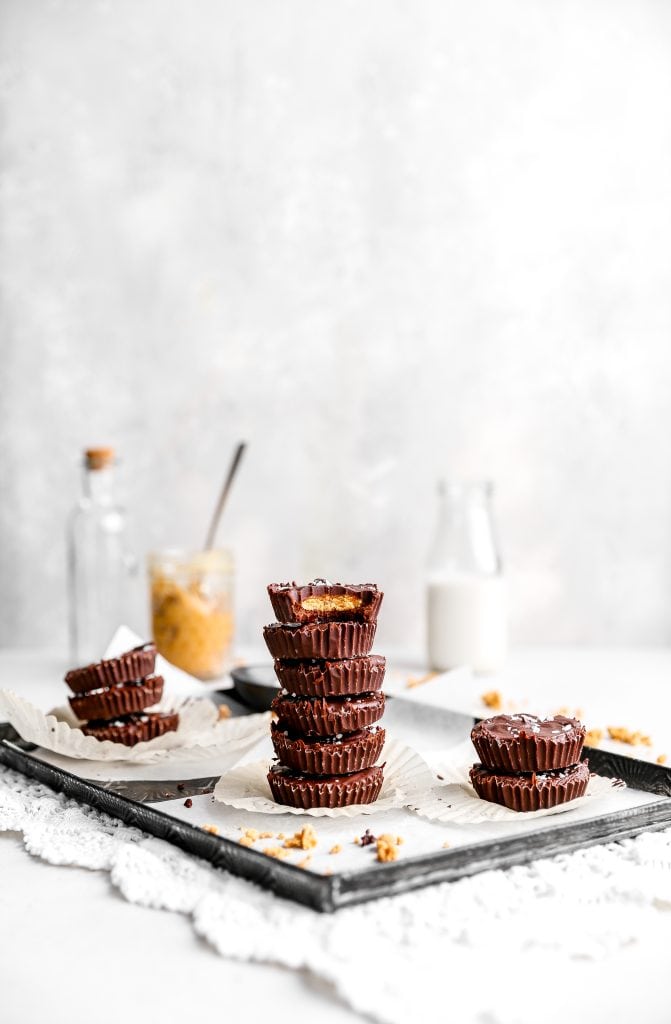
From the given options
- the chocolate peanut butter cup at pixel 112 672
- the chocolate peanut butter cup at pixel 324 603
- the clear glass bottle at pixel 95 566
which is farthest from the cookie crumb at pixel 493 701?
the clear glass bottle at pixel 95 566

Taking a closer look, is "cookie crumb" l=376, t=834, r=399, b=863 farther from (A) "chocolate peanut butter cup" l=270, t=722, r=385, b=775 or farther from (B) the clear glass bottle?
(B) the clear glass bottle

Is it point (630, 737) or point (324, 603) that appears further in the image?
point (630, 737)

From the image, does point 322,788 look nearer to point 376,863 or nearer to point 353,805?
point 353,805

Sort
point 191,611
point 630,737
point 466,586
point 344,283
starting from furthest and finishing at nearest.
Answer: point 344,283
point 466,586
point 191,611
point 630,737

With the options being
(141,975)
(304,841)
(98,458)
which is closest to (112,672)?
(304,841)

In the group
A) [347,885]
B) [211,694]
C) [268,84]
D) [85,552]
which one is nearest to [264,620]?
[85,552]

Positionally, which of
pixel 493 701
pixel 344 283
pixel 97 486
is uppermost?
pixel 344 283

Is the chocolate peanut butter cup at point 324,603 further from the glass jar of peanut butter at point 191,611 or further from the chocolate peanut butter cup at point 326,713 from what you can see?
the glass jar of peanut butter at point 191,611
